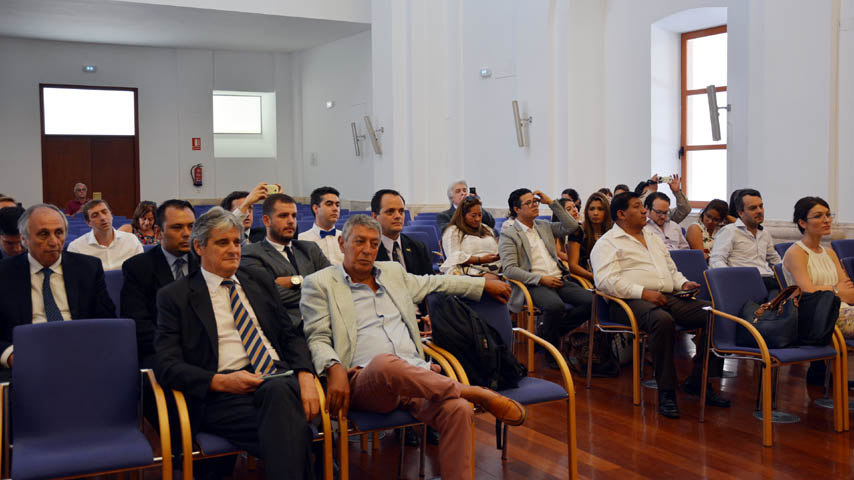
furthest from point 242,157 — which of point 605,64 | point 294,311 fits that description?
point 294,311

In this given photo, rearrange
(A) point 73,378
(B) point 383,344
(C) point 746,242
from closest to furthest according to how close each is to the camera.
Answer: (A) point 73,378, (B) point 383,344, (C) point 746,242

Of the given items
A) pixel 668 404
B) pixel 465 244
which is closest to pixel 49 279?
pixel 465 244

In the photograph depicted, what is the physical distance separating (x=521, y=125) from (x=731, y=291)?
6222mm

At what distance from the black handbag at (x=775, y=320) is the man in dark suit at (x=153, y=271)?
3073mm

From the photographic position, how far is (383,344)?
142 inches

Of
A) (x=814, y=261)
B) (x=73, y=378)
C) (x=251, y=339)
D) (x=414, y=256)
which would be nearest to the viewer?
(x=73, y=378)

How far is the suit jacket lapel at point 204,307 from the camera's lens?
3.27 metres

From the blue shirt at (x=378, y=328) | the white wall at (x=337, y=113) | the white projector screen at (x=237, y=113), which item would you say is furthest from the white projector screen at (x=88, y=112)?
the blue shirt at (x=378, y=328)

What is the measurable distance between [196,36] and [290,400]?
13.1m

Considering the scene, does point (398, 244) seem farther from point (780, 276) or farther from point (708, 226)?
point (708, 226)

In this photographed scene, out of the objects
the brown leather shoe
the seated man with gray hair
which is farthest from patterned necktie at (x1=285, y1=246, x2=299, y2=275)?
the brown leather shoe

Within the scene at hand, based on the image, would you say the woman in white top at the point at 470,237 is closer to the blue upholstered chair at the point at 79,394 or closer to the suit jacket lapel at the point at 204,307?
the suit jacket lapel at the point at 204,307

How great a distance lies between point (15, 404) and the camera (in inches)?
120

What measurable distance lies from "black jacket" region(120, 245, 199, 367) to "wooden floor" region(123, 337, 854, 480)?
2.41ft
